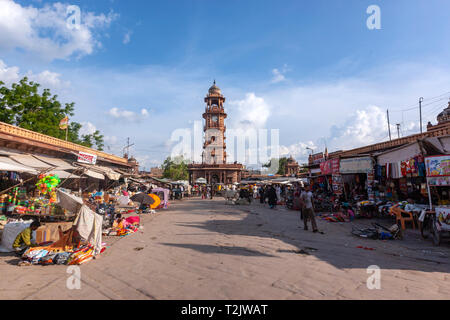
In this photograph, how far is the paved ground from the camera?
3.90 metres

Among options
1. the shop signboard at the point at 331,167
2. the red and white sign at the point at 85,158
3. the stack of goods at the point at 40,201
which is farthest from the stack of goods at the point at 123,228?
the shop signboard at the point at 331,167

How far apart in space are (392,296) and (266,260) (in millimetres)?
2395

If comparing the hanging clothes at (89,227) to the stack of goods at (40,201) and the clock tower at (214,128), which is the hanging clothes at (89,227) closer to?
the stack of goods at (40,201)

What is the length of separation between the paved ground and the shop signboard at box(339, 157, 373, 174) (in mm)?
4621

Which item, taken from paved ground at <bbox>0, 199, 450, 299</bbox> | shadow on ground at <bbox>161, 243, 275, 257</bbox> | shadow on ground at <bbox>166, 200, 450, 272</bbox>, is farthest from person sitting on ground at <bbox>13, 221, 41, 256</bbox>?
shadow on ground at <bbox>166, 200, 450, 272</bbox>

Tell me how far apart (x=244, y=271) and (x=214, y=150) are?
51.0 m

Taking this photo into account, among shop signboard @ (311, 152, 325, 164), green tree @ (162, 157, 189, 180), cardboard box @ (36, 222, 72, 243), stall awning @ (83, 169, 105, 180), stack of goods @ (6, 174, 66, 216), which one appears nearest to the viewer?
cardboard box @ (36, 222, 72, 243)

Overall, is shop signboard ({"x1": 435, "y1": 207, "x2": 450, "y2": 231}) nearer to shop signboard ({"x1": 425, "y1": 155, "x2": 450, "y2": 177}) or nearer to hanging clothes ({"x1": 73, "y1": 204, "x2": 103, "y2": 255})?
shop signboard ({"x1": 425, "y1": 155, "x2": 450, "y2": 177})

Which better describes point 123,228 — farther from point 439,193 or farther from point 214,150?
point 214,150

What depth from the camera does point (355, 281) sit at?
4.32m

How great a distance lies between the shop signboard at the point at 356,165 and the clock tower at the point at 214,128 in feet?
139

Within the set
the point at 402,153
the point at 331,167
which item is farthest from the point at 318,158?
the point at 402,153
